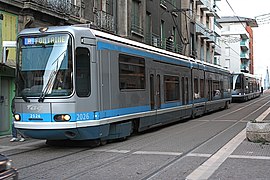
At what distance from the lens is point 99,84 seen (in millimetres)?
11477

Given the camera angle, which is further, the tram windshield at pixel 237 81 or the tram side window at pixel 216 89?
the tram windshield at pixel 237 81

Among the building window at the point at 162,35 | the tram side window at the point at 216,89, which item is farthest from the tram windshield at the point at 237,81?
the tram side window at the point at 216,89

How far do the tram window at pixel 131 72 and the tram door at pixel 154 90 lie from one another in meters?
0.96

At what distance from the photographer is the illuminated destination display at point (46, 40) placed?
35.9 feet

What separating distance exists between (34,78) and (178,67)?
963cm

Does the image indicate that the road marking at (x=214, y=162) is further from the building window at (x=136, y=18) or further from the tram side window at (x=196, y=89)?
the building window at (x=136, y=18)

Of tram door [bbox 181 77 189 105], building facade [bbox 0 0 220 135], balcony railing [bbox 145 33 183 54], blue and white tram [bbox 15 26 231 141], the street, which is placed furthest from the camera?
balcony railing [bbox 145 33 183 54]

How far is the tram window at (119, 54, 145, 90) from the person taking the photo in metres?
13.0

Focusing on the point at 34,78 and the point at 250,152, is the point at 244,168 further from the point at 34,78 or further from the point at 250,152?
the point at 34,78

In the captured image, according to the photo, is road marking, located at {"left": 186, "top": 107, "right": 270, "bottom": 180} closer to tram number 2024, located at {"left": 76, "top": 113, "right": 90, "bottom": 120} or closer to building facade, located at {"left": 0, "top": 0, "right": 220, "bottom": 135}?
tram number 2024, located at {"left": 76, "top": 113, "right": 90, "bottom": 120}

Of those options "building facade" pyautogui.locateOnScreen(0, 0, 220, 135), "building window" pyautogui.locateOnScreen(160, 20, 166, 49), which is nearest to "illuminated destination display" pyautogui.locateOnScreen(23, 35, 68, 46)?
"building facade" pyautogui.locateOnScreen(0, 0, 220, 135)

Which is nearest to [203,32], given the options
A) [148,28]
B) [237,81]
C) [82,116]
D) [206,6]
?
[206,6]

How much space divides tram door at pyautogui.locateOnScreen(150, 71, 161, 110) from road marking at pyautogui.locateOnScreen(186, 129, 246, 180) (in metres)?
3.67

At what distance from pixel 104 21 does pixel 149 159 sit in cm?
1527
